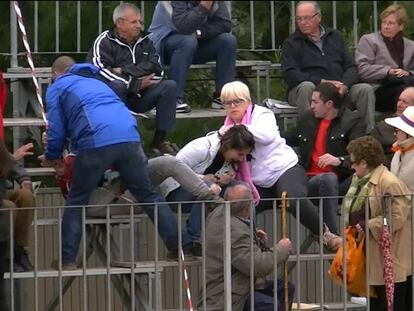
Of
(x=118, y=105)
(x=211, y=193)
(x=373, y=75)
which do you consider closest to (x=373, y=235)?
(x=211, y=193)

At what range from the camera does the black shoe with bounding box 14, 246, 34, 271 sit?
13203 mm

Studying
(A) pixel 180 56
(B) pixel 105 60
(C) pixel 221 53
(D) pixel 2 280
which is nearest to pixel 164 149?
(B) pixel 105 60

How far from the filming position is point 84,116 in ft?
45.1

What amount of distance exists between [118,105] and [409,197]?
2236 mm

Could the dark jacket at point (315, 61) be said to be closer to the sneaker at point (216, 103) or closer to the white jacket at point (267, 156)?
the sneaker at point (216, 103)

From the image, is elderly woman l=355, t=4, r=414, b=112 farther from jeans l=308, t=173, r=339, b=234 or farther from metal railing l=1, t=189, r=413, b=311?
jeans l=308, t=173, r=339, b=234

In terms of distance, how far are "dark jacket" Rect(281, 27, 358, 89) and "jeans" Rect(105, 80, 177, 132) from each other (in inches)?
44.5

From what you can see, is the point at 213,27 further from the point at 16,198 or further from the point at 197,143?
the point at 16,198

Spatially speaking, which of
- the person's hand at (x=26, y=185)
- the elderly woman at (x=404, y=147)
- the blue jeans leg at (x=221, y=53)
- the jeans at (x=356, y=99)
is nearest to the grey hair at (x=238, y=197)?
the elderly woman at (x=404, y=147)

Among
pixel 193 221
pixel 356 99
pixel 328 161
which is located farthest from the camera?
pixel 356 99

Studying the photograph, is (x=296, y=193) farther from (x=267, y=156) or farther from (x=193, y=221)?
(x=193, y=221)

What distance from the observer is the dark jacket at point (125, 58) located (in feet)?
49.7

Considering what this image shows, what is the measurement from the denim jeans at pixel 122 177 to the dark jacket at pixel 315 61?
2.51 m

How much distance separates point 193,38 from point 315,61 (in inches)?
39.8
